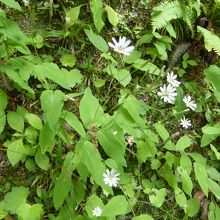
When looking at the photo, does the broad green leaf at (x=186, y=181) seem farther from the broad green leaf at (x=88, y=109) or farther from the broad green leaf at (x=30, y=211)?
the broad green leaf at (x=30, y=211)

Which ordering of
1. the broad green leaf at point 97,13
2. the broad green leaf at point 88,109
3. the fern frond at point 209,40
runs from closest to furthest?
the broad green leaf at point 88,109 → the broad green leaf at point 97,13 → the fern frond at point 209,40

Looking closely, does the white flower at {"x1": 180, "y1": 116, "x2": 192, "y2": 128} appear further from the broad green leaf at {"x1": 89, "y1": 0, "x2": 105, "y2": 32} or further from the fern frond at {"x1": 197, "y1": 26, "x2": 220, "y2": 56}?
the broad green leaf at {"x1": 89, "y1": 0, "x2": 105, "y2": 32}

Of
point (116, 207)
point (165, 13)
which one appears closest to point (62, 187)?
point (116, 207)

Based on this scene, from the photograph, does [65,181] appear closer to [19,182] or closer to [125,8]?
[19,182]

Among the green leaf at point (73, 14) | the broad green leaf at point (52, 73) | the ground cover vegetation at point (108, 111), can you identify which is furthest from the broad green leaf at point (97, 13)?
the broad green leaf at point (52, 73)

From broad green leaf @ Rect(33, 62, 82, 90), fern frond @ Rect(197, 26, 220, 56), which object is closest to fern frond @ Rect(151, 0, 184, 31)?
fern frond @ Rect(197, 26, 220, 56)

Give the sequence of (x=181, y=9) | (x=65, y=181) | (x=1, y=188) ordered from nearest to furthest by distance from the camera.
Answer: (x=65, y=181)
(x=1, y=188)
(x=181, y=9)

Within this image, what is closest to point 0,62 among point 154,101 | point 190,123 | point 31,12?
point 31,12

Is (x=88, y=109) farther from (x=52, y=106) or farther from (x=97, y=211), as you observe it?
(x=97, y=211)
